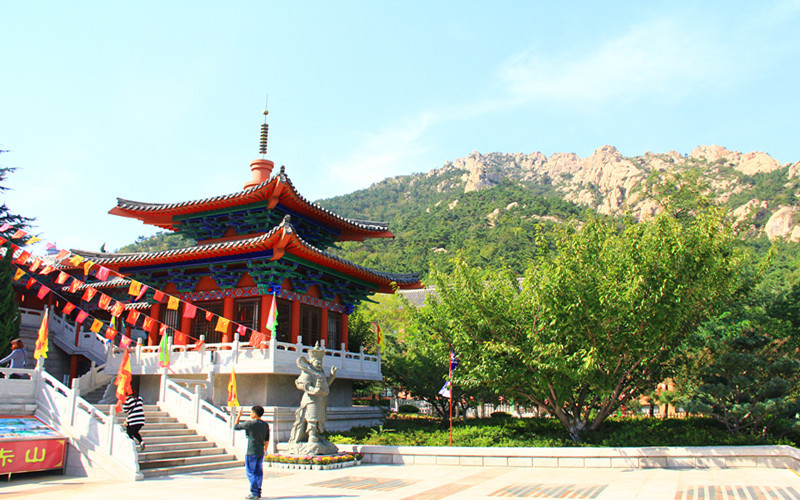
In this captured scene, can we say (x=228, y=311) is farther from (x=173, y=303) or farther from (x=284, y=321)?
(x=284, y=321)

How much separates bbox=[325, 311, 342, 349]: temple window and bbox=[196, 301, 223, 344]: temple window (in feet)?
12.6

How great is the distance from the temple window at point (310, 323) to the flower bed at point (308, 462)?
617 centimetres

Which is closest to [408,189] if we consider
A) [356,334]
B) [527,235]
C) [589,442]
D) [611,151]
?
[611,151]

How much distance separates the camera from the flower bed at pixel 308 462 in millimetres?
13320

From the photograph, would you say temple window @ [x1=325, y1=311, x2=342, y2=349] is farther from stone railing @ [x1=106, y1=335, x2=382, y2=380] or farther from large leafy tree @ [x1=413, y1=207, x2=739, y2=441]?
large leafy tree @ [x1=413, y1=207, x2=739, y2=441]

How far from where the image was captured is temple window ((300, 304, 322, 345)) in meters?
19.7

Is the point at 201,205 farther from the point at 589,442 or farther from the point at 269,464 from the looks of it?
the point at 589,442

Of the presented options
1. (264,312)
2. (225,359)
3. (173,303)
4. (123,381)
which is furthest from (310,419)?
(173,303)

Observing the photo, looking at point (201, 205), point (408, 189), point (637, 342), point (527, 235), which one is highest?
point (408, 189)

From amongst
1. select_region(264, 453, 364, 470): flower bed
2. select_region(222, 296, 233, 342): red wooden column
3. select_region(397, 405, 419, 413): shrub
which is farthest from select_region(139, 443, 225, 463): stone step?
select_region(397, 405, 419, 413): shrub

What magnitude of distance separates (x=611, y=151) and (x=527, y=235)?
264 ft

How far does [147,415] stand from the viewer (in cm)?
1510

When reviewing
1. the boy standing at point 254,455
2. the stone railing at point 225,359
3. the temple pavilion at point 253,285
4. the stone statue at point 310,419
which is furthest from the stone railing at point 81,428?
the temple pavilion at point 253,285

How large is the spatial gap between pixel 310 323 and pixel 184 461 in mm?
7586
